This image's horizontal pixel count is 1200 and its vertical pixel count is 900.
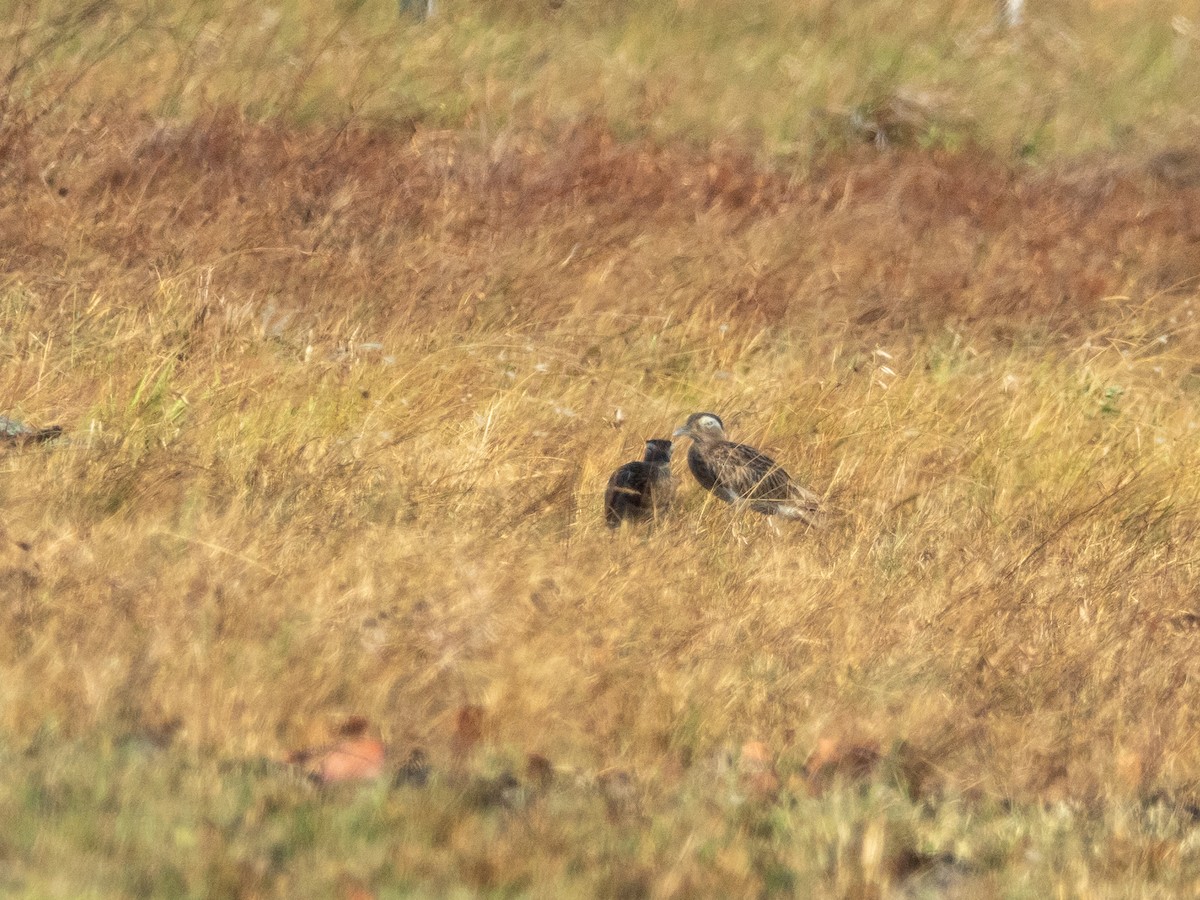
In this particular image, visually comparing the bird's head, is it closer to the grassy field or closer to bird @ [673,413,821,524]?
bird @ [673,413,821,524]

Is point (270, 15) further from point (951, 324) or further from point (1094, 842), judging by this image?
point (1094, 842)

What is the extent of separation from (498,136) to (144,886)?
971 centimetres

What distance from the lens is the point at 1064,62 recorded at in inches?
684

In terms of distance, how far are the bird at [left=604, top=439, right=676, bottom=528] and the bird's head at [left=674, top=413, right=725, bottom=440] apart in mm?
522

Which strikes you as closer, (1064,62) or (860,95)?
(860,95)

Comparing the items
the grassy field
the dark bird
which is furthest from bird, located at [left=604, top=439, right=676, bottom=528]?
the dark bird

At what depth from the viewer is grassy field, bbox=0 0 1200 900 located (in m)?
3.04

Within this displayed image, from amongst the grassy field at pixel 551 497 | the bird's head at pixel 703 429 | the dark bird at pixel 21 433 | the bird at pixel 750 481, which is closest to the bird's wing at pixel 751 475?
the bird at pixel 750 481

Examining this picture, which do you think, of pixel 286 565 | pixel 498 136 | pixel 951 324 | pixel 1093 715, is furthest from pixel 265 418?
pixel 498 136

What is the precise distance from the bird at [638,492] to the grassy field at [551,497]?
0.14 meters

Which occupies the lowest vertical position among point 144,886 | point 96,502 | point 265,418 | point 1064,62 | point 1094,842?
point 1064,62

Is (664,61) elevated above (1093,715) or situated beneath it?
situated beneath

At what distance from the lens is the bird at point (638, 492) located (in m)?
5.26

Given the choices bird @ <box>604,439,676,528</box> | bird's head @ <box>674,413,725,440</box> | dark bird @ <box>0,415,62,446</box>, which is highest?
dark bird @ <box>0,415,62,446</box>
